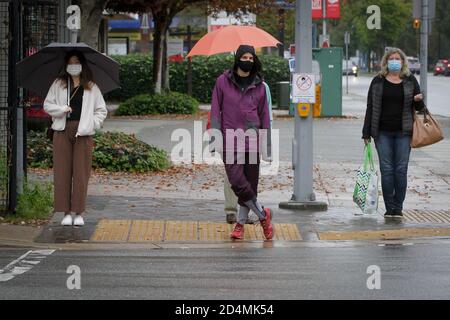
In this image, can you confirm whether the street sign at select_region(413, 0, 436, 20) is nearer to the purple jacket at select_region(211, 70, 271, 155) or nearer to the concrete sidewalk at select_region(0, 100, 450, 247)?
the concrete sidewalk at select_region(0, 100, 450, 247)

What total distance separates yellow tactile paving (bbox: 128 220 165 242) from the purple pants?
97cm

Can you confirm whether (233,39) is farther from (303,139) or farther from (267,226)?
(267,226)

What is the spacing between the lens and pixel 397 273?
9.17 meters

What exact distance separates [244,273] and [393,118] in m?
4.09

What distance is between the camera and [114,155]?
55.2ft

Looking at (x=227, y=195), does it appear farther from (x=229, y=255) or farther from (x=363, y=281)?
(x=363, y=281)

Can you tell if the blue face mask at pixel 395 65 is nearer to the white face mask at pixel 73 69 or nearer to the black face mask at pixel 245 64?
the black face mask at pixel 245 64

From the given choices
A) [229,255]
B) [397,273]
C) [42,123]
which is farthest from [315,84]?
[42,123]

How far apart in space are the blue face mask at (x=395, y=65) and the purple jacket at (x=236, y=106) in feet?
6.54

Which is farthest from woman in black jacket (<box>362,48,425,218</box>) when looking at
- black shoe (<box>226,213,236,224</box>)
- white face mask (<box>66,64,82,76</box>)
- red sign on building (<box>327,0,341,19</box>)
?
red sign on building (<box>327,0,341,19</box>)

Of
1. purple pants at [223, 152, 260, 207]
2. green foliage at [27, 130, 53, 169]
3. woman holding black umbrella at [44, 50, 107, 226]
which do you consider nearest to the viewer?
purple pants at [223, 152, 260, 207]

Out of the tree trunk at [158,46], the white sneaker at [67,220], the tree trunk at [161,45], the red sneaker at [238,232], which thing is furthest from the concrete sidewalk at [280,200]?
the tree trunk at [158,46]

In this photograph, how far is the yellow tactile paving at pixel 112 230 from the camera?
445 inches

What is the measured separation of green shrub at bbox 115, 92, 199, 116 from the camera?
32.4m
